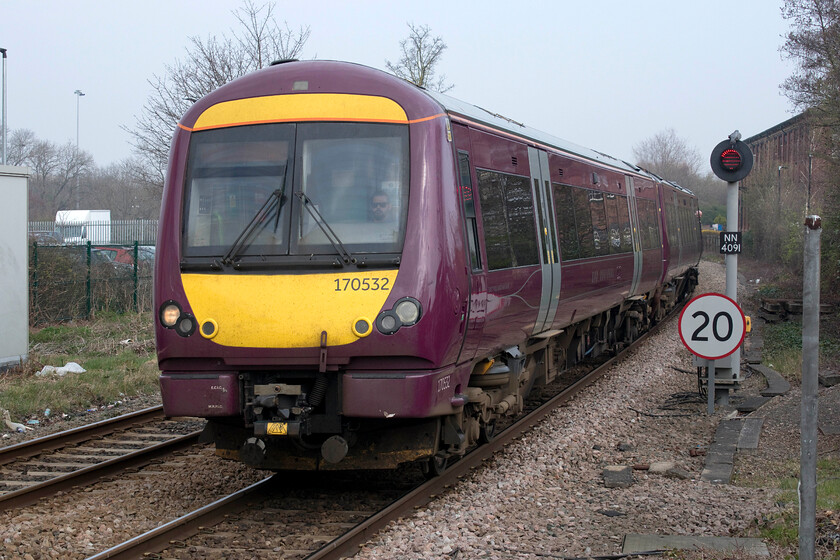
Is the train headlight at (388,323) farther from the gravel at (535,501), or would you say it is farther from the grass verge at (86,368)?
the grass verge at (86,368)

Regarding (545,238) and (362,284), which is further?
(545,238)

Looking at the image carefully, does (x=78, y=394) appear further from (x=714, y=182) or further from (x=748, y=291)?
(x=714, y=182)

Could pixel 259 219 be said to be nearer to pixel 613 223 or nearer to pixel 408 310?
pixel 408 310

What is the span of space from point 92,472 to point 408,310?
338 centimetres

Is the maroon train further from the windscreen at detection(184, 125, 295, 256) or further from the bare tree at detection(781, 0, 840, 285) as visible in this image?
the bare tree at detection(781, 0, 840, 285)

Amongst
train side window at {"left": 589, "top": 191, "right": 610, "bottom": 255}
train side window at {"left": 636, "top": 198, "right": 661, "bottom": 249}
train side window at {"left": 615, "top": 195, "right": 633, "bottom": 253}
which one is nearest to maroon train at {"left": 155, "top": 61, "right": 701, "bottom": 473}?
train side window at {"left": 589, "top": 191, "right": 610, "bottom": 255}

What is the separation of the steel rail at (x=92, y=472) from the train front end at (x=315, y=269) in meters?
1.45

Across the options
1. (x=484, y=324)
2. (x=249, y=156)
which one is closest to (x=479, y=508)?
(x=484, y=324)

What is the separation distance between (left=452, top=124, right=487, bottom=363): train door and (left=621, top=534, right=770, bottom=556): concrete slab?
5.91 feet

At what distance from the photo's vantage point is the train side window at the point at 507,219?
716cm

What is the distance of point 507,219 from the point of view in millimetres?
7703

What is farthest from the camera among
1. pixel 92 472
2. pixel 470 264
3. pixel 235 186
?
pixel 92 472

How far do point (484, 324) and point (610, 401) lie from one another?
15.5 ft

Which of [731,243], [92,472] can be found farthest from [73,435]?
[731,243]
